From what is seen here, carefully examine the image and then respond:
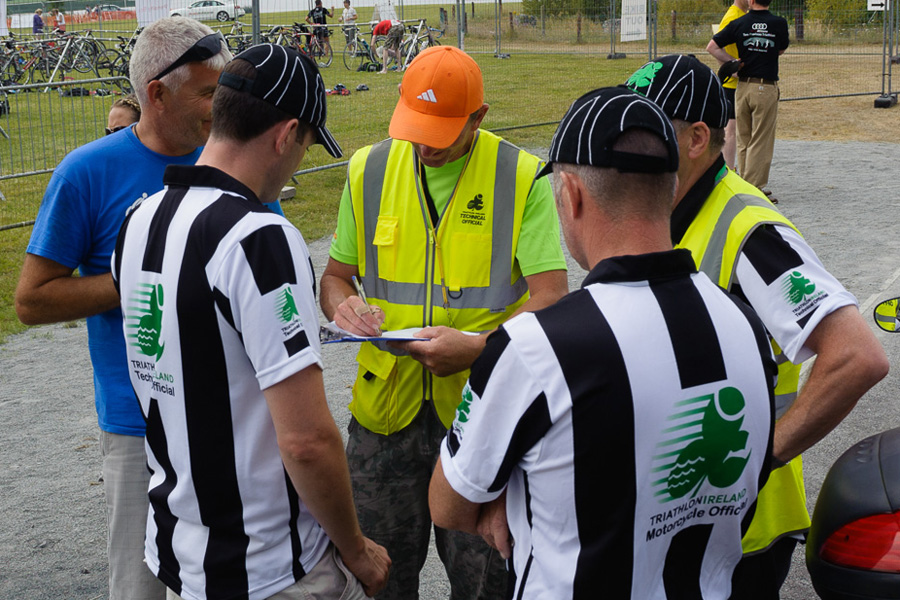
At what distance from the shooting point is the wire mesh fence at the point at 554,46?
15883 mm

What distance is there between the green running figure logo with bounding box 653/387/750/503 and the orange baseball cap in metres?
1.49

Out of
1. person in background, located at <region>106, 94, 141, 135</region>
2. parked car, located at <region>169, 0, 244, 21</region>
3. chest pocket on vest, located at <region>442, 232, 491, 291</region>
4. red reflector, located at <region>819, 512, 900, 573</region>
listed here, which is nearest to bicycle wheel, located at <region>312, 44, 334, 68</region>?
parked car, located at <region>169, 0, 244, 21</region>

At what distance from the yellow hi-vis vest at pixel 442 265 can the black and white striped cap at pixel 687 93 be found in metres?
0.69

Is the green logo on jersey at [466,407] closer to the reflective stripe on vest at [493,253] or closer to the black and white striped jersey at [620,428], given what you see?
the black and white striped jersey at [620,428]

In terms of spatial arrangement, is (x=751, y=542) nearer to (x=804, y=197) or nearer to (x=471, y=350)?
(x=471, y=350)

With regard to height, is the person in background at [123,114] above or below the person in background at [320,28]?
below

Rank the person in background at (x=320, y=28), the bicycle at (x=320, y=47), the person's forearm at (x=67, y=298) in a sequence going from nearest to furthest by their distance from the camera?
the person's forearm at (x=67, y=298) < the person in background at (x=320, y=28) < the bicycle at (x=320, y=47)

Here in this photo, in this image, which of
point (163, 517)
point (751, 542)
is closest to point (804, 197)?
point (751, 542)

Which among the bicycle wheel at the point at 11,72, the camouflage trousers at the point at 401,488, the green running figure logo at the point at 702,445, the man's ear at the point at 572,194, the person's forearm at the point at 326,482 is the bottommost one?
the camouflage trousers at the point at 401,488

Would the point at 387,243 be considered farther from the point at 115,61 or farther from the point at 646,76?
the point at 115,61

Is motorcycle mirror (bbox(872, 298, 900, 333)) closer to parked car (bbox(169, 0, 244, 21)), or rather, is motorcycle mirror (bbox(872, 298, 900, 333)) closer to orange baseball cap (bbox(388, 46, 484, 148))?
orange baseball cap (bbox(388, 46, 484, 148))

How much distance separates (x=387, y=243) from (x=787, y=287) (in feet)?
4.42

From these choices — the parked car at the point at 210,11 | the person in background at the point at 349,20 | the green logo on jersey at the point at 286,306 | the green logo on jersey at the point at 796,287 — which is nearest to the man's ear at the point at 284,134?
the green logo on jersey at the point at 286,306

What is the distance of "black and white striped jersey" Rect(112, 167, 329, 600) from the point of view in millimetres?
1870
